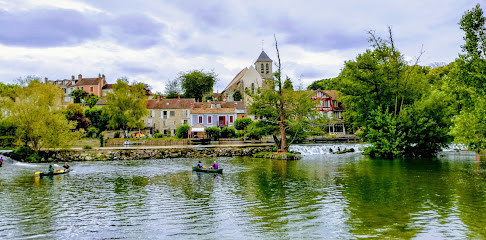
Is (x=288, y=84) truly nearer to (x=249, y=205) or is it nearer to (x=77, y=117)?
(x=249, y=205)

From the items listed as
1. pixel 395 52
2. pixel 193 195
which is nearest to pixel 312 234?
pixel 193 195

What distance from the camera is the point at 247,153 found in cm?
5203

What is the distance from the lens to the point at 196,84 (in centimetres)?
10406

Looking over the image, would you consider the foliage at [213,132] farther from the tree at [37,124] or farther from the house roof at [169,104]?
the tree at [37,124]

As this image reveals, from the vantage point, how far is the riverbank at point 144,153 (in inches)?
1834

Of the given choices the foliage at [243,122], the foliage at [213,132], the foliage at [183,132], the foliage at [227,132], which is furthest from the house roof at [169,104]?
the foliage at [227,132]

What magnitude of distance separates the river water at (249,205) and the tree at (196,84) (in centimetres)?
7457

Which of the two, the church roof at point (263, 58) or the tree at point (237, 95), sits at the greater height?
the church roof at point (263, 58)

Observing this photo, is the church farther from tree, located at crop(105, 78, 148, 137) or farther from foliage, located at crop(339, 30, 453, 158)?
foliage, located at crop(339, 30, 453, 158)

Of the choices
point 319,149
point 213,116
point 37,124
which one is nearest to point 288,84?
point 319,149

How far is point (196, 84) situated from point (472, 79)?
271 ft

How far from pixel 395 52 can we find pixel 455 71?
726 inches

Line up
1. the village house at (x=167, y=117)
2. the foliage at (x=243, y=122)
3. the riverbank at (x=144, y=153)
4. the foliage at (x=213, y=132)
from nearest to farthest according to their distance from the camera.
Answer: the riverbank at (x=144, y=153) < the foliage at (x=213, y=132) < the foliage at (x=243, y=122) < the village house at (x=167, y=117)

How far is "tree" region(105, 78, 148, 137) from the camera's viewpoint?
65.2 metres
